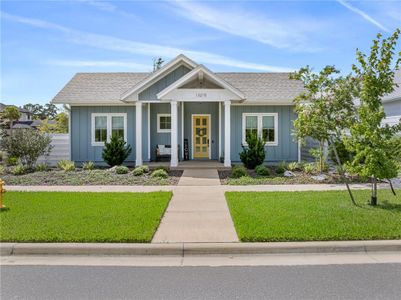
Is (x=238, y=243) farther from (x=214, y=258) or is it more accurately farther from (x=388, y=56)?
(x=388, y=56)

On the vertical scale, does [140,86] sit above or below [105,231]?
above

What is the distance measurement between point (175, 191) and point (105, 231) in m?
4.74

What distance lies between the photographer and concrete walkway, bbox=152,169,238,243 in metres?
6.38


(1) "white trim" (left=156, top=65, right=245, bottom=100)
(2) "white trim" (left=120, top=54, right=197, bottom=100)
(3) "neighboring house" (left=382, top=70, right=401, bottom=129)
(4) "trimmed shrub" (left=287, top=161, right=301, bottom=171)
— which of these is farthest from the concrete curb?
(3) "neighboring house" (left=382, top=70, right=401, bottom=129)

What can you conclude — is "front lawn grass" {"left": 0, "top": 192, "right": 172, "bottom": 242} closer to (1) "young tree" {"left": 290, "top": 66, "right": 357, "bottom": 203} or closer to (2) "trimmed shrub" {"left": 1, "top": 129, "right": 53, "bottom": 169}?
(1) "young tree" {"left": 290, "top": 66, "right": 357, "bottom": 203}

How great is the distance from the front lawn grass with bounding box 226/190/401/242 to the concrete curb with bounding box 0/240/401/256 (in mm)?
266

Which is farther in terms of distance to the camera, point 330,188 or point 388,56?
point 330,188

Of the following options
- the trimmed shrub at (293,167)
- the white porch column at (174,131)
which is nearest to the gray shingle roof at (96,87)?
the white porch column at (174,131)

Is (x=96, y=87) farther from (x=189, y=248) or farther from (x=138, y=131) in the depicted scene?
(x=189, y=248)

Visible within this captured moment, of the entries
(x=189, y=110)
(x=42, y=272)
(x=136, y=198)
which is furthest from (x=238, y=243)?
(x=189, y=110)

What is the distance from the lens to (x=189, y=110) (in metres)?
19.7

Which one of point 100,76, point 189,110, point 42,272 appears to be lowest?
point 42,272

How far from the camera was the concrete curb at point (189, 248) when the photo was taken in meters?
5.77

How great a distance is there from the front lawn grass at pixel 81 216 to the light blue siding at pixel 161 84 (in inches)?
304
